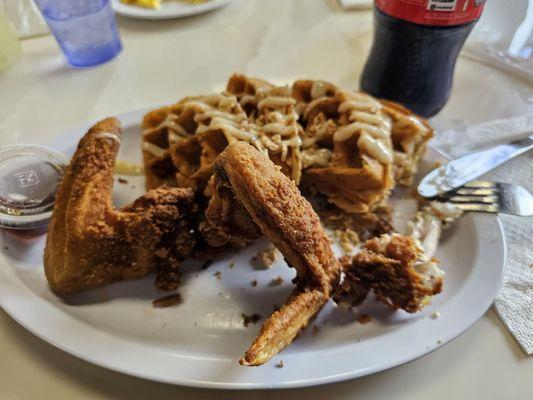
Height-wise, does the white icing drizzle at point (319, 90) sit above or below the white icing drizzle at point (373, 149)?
above

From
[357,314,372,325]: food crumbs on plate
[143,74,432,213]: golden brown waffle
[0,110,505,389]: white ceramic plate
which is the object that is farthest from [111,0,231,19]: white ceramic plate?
[357,314,372,325]: food crumbs on plate

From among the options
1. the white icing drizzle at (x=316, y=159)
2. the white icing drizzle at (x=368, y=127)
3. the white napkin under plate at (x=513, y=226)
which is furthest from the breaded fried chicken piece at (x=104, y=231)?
the white napkin under plate at (x=513, y=226)

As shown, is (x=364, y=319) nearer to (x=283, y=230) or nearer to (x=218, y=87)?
(x=283, y=230)

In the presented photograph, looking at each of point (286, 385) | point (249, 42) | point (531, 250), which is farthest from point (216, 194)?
point (249, 42)

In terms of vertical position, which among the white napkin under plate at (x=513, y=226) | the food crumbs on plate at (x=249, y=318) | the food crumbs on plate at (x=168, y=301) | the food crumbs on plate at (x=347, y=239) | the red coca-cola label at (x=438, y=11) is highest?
the red coca-cola label at (x=438, y=11)

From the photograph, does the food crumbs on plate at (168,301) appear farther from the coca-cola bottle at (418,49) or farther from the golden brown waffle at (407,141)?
the coca-cola bottle at (418,49)

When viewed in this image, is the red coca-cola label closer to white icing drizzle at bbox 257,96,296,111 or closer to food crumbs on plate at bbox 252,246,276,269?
white icing drizzle at bbox 257,96,296,111
